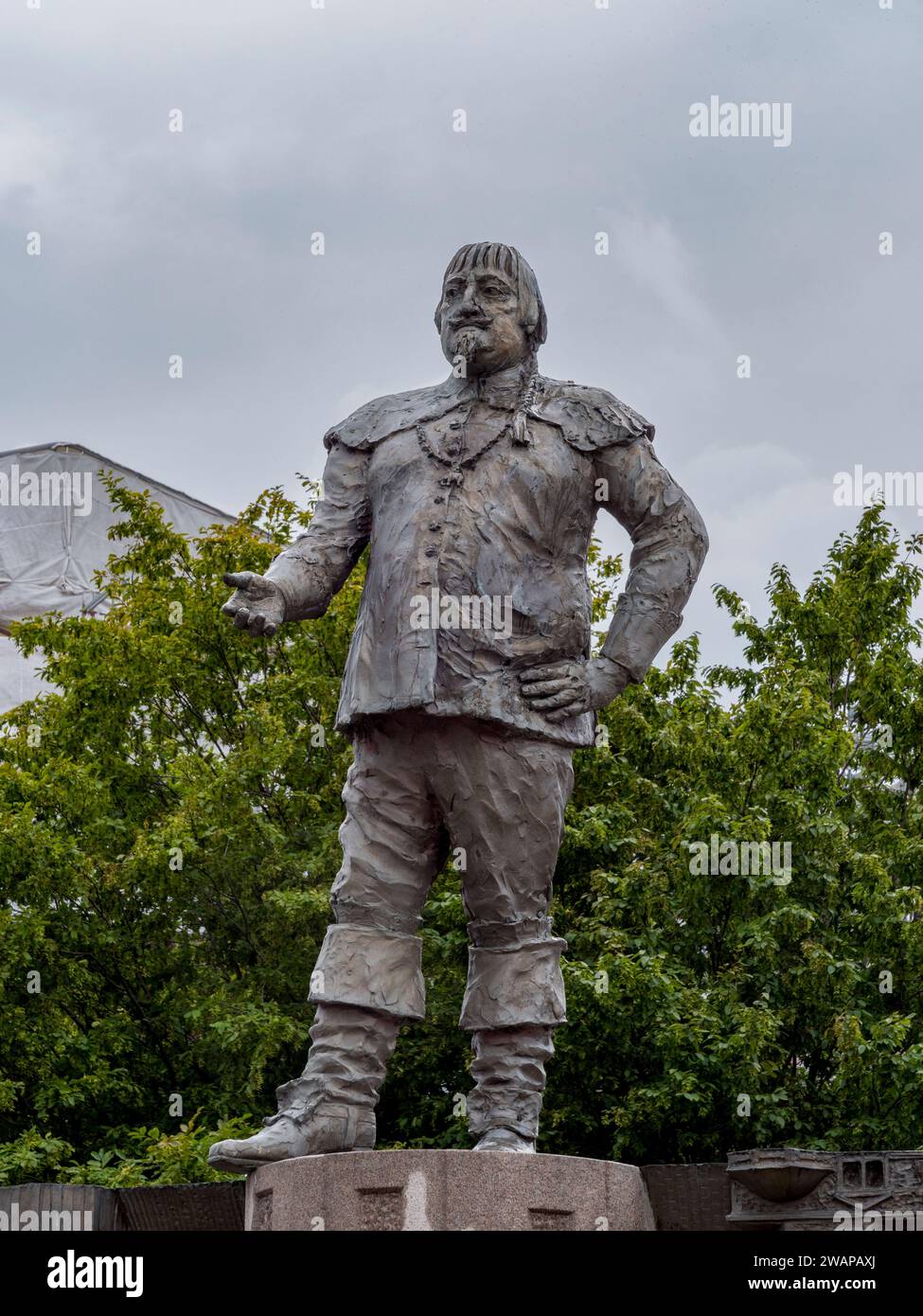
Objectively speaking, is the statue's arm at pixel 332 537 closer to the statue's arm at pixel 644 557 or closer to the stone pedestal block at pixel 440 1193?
the statue's arm at pixel 644 557

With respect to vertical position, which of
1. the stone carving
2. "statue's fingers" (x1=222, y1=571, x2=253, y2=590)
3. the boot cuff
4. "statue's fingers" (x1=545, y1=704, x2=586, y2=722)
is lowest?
the stone carving

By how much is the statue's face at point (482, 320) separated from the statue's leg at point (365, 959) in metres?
1.33

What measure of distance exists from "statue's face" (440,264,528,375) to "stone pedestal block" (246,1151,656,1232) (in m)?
2.69

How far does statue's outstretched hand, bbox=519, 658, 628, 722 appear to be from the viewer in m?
6.25

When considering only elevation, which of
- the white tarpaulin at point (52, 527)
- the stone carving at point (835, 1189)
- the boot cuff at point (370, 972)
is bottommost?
the stone carving at point (835, 1189)

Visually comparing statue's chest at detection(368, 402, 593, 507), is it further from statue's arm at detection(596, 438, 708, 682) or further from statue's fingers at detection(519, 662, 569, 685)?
statue's fingers at detection(519, 662, 569, 685)

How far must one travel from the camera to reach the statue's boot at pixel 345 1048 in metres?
5.88

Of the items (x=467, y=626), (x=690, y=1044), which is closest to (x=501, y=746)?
(x=467, y=626)
